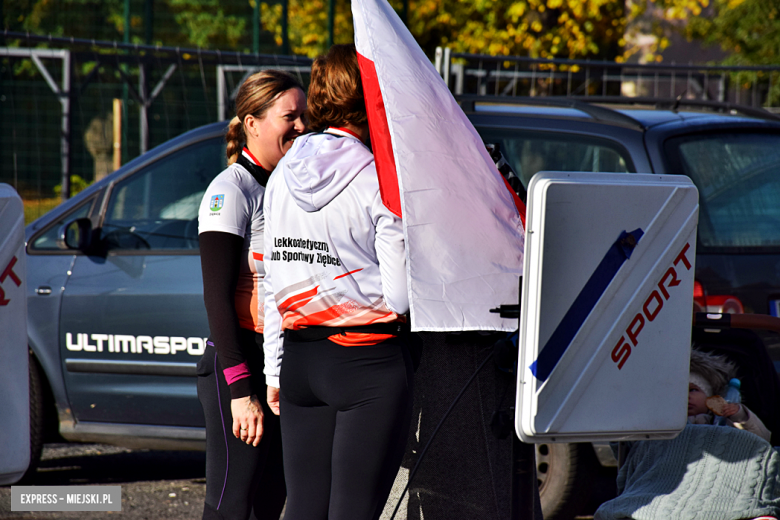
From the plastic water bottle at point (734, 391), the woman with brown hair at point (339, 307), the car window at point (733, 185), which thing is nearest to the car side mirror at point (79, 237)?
the woman with brown hair at point (339, 307)

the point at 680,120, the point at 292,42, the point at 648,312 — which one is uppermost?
the point at 292,42

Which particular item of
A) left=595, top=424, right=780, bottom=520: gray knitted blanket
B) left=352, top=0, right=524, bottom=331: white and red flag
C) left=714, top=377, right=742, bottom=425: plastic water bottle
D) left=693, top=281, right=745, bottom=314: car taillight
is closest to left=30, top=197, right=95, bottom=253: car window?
left=352, top=0, right=524, bottom=331: white and red flag

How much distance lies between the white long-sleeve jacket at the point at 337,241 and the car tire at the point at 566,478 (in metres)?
2.12

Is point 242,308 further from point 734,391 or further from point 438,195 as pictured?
point 734,391

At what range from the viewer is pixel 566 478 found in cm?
401

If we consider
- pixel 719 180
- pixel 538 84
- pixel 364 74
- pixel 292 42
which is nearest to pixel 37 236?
pixel 364 74

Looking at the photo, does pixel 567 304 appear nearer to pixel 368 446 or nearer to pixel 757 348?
pixel 368 446

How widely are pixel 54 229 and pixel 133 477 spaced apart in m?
1.46

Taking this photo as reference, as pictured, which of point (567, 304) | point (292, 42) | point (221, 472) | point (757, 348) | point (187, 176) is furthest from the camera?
point (292, 42)

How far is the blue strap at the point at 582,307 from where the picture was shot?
2006 mm

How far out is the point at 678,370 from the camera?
213 centimetres

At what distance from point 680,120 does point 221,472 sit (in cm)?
269

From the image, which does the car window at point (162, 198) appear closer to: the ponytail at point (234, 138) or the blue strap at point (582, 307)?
the ponytail at point (234, 138)

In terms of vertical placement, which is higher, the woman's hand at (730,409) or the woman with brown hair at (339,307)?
the woman with brown hair at (339,307)
